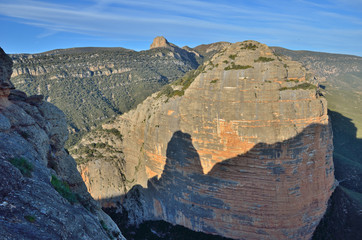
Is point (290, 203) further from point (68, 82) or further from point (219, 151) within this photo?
point (68, 82)

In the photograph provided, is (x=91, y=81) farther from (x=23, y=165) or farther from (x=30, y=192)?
(x=30, y=192)

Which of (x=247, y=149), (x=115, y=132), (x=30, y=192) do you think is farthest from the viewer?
(x=115, y=132)

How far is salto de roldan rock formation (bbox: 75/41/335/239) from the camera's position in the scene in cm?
2289

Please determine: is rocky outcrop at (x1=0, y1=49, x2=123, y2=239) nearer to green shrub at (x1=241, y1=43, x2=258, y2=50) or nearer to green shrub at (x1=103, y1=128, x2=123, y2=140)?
green shrub at (x1=241, y1=43, x2=258, y2=50)

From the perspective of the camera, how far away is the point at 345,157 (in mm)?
47844

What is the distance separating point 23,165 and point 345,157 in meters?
58.0

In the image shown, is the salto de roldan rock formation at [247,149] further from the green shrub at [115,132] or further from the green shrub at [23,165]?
the green shrub at [23,165]

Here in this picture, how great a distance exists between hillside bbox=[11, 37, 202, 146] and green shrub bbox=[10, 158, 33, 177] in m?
54.1

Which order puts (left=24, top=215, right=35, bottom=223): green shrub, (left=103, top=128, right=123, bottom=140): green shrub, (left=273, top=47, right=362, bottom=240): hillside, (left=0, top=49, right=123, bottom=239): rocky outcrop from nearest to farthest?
(left=0, top=49, right=123, bottom=239): rocky outcrop < (left=24, top=215, right=35, bottom=223): green shrub < (left=273, top=47, right=362, bottom=240): hillside < (left=103, top=128, right=123, bottom=140): green shrub

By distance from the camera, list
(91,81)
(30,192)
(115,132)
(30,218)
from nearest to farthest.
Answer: (30,218)
(30,192)
(115,132)
(91,81)

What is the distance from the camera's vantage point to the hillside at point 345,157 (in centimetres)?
2612

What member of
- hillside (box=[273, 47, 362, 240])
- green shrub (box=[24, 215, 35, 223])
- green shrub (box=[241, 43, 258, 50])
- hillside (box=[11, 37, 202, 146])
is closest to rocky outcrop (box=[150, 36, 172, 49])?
hillside (box=[11, 37, 202, 146])

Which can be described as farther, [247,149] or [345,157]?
[345,157]

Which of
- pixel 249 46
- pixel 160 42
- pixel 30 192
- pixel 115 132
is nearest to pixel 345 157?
pixel 249 46
